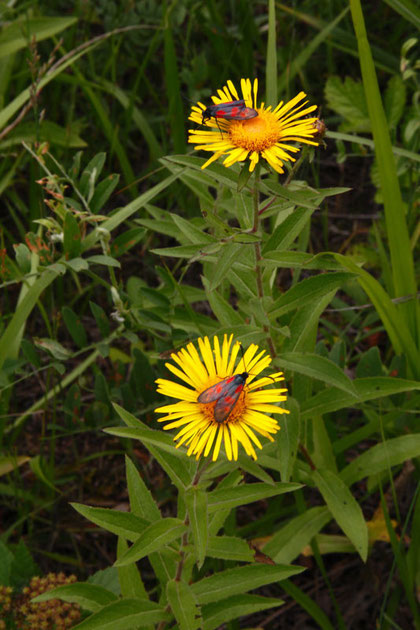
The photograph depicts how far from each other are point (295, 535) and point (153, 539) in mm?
678

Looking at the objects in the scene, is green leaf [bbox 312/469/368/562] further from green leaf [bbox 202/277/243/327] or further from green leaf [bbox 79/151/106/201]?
green leaf [bbox 79/151/106/201]

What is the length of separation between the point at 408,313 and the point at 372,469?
1.45 feet

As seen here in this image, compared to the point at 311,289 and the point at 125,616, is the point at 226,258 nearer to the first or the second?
the point at 311,289

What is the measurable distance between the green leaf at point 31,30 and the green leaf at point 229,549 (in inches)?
79.3

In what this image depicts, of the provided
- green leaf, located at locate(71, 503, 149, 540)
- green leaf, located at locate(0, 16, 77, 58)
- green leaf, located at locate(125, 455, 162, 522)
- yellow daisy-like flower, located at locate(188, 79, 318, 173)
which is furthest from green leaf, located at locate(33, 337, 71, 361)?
green leaf, located at locate(0, 16, 77, 58)

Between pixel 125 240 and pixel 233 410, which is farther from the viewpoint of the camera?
pixel 125 240

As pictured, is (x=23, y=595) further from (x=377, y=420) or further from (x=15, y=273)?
(x=377, y=420)

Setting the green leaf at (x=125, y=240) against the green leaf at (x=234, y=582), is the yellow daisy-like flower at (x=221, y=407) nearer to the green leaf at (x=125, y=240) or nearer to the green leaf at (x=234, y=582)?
the green leaf at (x=234, y=582)

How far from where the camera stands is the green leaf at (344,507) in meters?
1.69

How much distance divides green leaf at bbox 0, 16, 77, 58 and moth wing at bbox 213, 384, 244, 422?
79.2 inches

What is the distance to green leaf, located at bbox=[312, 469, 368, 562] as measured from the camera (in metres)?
1.69

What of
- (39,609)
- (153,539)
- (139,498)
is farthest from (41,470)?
(153,539)

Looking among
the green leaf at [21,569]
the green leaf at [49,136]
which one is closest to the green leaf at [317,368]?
the green leaf at [21,569]

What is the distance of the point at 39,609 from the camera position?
1.69m
